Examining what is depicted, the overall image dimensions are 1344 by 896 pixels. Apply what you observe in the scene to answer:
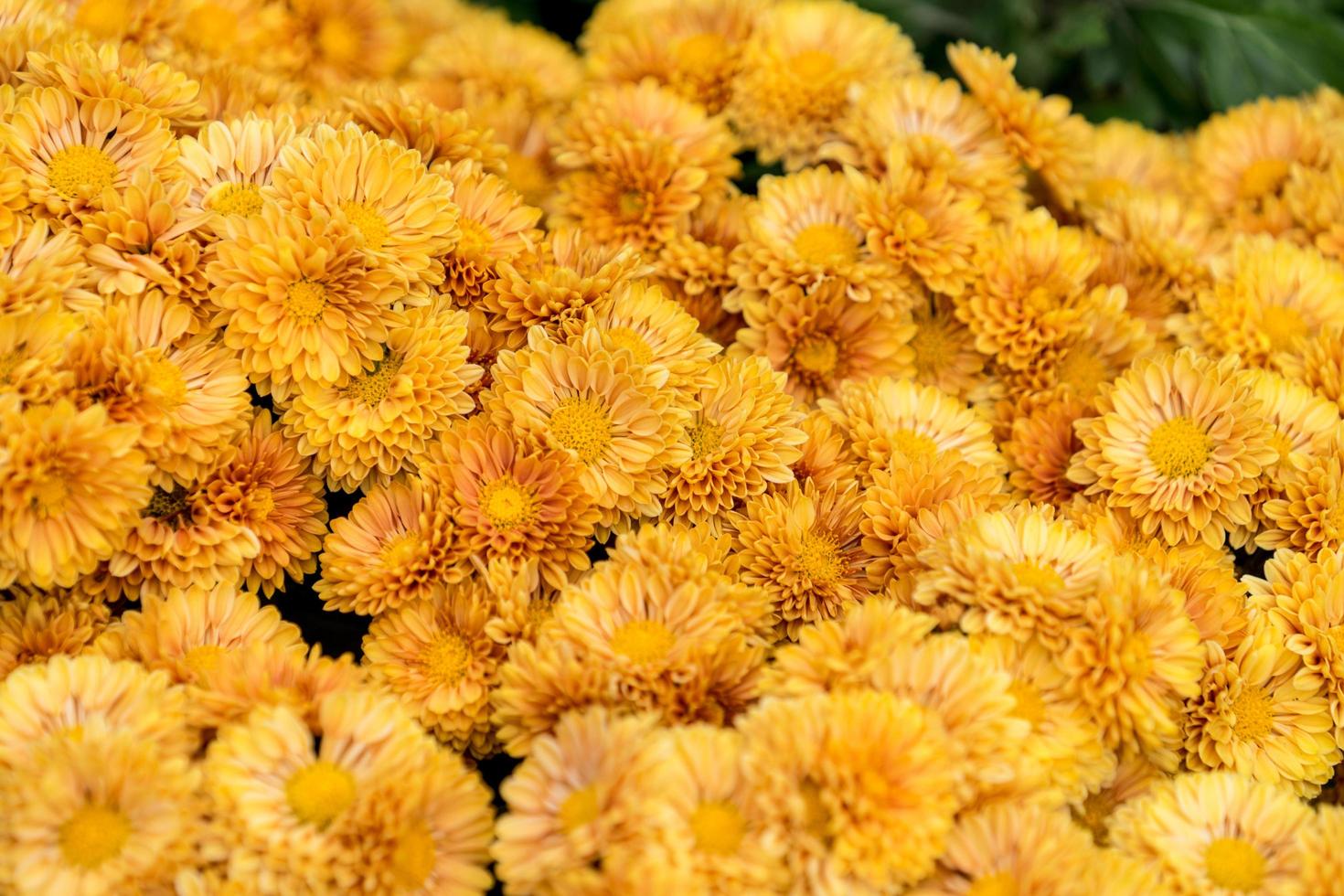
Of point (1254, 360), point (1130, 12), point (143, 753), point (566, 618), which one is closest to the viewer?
point (143, 753)

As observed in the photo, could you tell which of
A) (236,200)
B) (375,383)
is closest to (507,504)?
(375,383)

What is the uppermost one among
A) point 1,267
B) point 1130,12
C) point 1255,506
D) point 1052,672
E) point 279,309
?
point 1130,12

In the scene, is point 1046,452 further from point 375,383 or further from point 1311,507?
point 375,383

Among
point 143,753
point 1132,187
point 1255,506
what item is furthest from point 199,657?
point 1132,187

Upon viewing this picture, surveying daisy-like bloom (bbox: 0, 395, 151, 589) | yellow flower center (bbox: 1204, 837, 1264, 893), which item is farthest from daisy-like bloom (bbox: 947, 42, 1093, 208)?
daisy-like bloom (bbox: 0, 395, 151, 589)

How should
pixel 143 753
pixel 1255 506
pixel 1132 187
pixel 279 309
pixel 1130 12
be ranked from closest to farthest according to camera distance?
pixel 143 753 < pixel 279 309 < pixel 1255 506 < pixel 1132 187 < pixel 1130 12

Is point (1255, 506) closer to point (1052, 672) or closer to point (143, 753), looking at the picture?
point (1052, 672)

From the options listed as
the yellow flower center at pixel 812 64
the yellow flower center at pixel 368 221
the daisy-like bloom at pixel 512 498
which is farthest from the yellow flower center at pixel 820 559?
the yellow flower center at pixel 812 64
